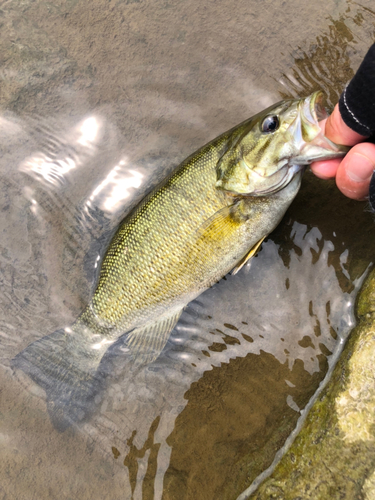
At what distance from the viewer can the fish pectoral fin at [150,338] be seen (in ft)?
10.5

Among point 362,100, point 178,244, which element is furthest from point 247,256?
point 362,100

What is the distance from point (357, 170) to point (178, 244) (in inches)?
52.6

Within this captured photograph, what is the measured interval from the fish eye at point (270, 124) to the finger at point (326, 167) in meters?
0.38

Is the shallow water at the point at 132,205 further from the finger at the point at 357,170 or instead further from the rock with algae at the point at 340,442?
the finger at the point at 357,170

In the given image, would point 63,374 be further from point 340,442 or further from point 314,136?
point 314,136

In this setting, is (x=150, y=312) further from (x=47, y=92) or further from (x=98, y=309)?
(x=47, y=92)

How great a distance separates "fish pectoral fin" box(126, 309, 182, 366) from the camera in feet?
10.5

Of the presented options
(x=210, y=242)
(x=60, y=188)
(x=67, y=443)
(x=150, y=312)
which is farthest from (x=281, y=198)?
(x=67, y=443)

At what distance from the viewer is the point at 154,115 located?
140 inches

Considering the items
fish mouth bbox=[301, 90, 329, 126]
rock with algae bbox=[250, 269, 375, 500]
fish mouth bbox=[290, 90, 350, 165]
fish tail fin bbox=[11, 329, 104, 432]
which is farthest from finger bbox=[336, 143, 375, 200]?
fish tail fin bbox=[11, 329, 104, 432]

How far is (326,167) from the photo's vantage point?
266 centimetres

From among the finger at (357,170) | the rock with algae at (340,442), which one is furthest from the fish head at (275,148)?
the rock with algae at (340,442)

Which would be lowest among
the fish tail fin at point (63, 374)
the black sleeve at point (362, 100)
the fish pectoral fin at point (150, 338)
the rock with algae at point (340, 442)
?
the fish tail fin at point (63, 374)

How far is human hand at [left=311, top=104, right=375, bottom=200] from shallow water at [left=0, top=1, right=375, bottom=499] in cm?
73
